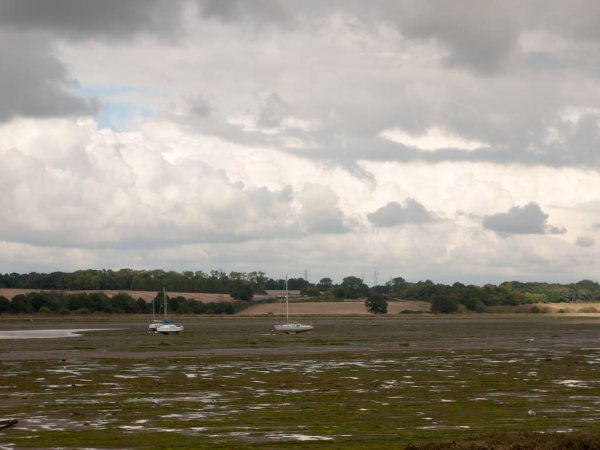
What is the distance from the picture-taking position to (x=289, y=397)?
136ft

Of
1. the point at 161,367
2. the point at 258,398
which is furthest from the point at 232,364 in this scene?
the point at 258,398

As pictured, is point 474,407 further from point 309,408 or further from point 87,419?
point 87,419

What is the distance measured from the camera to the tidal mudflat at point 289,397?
3028cm

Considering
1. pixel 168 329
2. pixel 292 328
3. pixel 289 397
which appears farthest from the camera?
pixel 292 328

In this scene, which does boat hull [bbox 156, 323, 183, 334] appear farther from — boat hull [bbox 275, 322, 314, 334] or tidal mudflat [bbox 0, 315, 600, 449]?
tidal mudflat [bbox 0, 315, 600, 449]

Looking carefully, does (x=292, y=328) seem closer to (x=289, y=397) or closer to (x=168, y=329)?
(x=168, y=329)

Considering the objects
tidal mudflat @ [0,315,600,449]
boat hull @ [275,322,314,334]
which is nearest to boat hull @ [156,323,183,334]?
boat hull @ [275,322,314,334]

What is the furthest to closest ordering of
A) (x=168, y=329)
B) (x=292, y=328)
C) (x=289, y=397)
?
(x=292, y=328) → (x=168, y=329) → (x=289, y=397)

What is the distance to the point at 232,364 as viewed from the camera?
62.8 metres

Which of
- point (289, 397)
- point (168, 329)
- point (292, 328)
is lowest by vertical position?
A: point (289, 397)

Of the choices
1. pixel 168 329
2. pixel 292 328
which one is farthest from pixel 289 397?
pixel 292 328

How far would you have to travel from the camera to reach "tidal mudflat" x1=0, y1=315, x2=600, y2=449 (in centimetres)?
3028

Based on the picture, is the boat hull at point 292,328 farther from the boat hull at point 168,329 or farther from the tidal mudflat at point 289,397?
the tidal mudflat at point 289,397

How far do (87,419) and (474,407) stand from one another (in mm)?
15140
